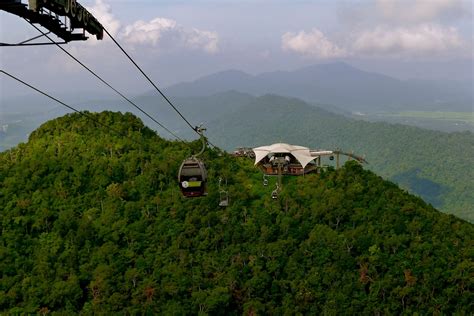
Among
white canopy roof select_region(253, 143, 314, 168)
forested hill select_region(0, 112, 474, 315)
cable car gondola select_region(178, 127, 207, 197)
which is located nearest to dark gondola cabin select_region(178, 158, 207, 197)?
cable car gondola select_region(178, 127, 207, 197)

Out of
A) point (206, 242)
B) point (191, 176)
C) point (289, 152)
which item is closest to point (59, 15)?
point (191, 176)

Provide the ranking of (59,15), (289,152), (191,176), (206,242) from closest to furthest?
(59,15) < (191,176) < (206,242) < (289,152)

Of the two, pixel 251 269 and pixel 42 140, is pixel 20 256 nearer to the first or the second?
pixel 42 140

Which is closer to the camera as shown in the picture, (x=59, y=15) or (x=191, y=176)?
(x=59, y=15)

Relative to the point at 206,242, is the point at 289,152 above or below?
above

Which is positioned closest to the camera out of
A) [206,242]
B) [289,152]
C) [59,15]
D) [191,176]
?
[59,15]

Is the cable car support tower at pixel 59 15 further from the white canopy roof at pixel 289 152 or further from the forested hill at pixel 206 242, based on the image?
the white canopy roof at pixel 289 152

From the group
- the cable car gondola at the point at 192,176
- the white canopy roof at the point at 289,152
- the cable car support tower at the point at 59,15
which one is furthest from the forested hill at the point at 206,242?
the cable car support tower at the point at 59,15

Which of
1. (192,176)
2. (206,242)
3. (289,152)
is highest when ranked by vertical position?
(289,152)

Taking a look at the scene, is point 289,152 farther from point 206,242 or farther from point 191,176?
point 191,176
